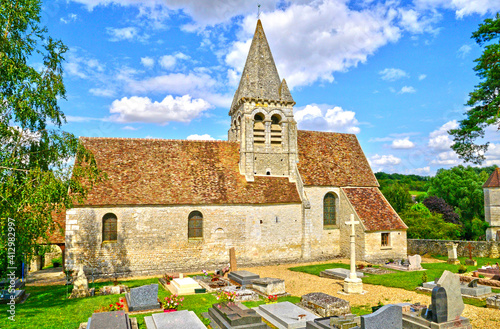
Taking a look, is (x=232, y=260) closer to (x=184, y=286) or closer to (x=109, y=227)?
(x=184, y=286)

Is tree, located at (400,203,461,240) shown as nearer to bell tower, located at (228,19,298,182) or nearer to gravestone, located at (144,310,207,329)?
bell tower, located at (228,19,298,182)

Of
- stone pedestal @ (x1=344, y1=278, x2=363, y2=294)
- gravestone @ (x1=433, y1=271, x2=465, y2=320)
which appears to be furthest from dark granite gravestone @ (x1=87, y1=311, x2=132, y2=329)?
gravestone @ (x1=433, y1=271, x2=465, y2=320)

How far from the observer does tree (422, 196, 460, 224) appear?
3891 cm

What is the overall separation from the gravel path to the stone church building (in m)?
3.46

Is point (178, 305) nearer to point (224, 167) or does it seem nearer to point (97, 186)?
point (97, 186)

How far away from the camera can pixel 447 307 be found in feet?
32.7

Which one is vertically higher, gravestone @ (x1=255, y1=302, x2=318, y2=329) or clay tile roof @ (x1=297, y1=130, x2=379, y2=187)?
clay tile roof @ (x1=297, y1=130, x2=379, y2=187)

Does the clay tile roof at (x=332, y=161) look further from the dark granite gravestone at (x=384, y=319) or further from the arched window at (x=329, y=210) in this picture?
the dark granite gravestone at (x=384, y=319)

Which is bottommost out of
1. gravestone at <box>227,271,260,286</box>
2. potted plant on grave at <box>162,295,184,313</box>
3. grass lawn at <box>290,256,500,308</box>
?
grass lawn at <box>290,256,500,308</box>

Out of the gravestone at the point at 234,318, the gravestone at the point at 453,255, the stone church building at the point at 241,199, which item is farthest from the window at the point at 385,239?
the gravestone at the point at 234,318

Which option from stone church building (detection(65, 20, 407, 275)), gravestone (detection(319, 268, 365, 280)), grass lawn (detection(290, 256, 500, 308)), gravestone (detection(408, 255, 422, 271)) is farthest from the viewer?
gravestone (detection(408, 255, 422, 271))

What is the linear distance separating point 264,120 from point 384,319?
17.3 meters

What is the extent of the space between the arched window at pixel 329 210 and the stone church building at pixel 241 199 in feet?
0.25

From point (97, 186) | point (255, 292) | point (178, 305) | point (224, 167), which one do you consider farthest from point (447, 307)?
point (97, 186)
